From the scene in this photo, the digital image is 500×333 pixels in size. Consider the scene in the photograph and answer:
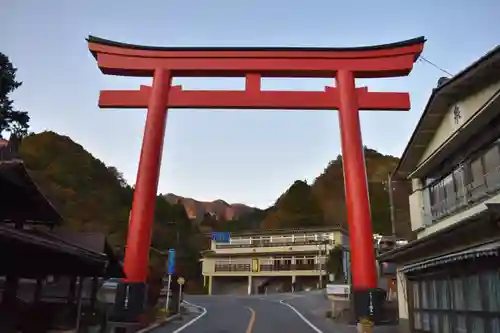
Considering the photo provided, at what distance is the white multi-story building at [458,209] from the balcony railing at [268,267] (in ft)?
136

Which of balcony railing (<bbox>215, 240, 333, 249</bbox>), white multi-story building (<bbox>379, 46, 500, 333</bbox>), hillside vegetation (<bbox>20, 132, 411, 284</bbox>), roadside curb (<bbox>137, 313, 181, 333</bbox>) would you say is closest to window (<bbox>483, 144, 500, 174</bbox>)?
white multi-story building (<bbox>379, 46, 500, 333</bbox>)

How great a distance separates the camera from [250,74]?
19641mm

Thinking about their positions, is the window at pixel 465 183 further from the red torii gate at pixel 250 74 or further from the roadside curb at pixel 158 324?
the roadside curb at pixel 158 324

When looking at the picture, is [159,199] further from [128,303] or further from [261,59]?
[128,303]

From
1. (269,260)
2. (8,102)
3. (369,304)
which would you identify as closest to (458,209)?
(369,304)

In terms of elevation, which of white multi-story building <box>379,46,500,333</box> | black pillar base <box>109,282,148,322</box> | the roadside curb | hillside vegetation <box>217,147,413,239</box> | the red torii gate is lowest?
the roadside curb

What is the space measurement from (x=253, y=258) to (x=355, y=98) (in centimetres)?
4727

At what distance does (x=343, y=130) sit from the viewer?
18.5 m

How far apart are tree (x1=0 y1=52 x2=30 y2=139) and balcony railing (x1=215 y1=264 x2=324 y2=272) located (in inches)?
1512

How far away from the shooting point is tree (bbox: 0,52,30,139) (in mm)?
28250

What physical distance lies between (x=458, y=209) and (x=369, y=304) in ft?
16.8

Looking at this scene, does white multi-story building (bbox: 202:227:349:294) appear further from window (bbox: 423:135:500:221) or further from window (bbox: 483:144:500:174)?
window (bbox: 483:144:500:174)

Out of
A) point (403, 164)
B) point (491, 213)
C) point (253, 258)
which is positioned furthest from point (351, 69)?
point (253, 258)

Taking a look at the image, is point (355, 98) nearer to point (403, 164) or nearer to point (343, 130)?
point (343, 130)
